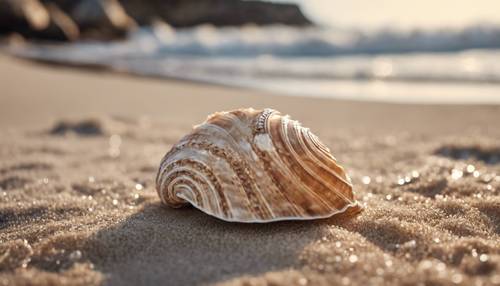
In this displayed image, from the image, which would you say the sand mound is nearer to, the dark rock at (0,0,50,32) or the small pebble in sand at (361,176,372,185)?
the small pebble in sand at (361,176,372,185)

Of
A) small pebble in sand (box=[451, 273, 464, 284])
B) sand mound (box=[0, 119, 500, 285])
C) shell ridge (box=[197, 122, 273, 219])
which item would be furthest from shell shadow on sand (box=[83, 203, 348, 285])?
small pebble in sand (box=[451, 273, 464, 284])

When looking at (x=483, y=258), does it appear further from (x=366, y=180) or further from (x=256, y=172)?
(x=366, y=180)

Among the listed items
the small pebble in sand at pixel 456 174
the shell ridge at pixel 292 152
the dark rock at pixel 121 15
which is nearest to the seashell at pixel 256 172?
the shell ridge at pixel 292 152

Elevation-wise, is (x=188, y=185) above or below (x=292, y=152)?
below

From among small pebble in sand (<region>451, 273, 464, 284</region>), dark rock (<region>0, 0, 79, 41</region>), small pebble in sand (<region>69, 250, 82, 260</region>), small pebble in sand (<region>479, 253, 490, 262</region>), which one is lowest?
dark rock (<region>0, 0, 79, 41</region>)

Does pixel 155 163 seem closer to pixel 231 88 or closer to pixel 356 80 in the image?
pixel 231 88

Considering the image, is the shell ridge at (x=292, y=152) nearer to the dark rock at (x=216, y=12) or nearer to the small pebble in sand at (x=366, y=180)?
the small pebble in sand at (x=366, y=180)

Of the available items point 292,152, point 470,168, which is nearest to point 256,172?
point 292,152
